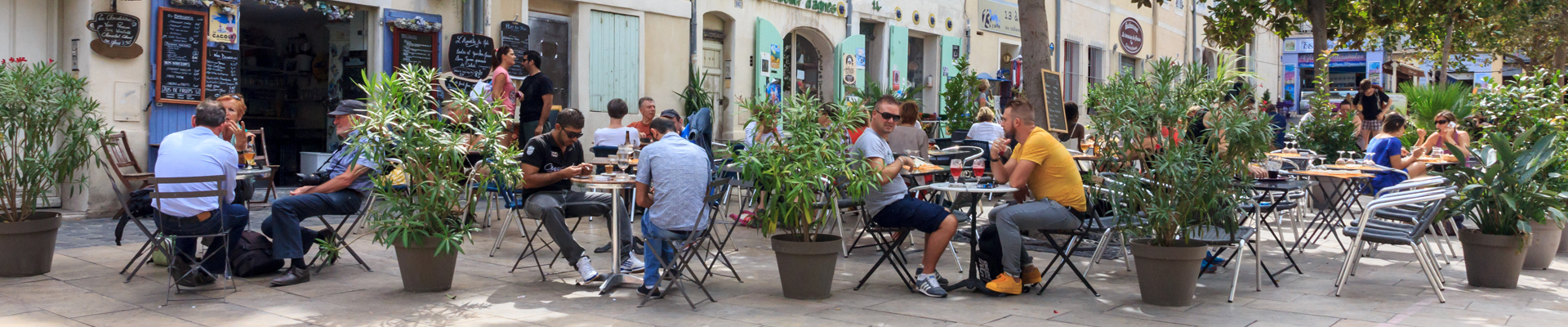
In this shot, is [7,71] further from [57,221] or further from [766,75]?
[766,75]

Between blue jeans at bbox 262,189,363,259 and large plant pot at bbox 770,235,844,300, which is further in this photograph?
blue jeans at bbox 262,189,363,259

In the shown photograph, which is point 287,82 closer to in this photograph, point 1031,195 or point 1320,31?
point 1031,195

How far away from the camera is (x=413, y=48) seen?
1065cm

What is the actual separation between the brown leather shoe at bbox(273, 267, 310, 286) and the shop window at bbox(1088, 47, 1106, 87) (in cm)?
1782

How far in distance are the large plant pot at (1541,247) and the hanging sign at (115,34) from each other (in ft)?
31.1

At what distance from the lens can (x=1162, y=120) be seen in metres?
5.57

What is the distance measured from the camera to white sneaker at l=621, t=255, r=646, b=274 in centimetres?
642

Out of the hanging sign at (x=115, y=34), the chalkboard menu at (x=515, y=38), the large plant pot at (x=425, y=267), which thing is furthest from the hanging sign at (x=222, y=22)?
the large plant pot at (x=425, y=267)

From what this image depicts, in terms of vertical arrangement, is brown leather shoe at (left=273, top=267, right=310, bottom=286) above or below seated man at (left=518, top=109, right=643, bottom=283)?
below

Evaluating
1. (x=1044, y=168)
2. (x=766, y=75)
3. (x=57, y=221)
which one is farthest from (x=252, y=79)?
(x=1044, y=168)

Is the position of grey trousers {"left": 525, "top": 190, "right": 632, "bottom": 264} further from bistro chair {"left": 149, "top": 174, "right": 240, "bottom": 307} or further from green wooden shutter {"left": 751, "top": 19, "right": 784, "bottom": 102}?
green wooden shutter {"left": 751, "top": 19, "right": 784, "bottom": 102}

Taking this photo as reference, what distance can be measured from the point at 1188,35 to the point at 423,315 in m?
24.0

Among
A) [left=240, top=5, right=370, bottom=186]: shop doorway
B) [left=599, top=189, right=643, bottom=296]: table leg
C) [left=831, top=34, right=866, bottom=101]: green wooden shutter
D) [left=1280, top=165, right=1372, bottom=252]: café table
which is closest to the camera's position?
[left=599, top=189, right=643, bottom=296]: table leg

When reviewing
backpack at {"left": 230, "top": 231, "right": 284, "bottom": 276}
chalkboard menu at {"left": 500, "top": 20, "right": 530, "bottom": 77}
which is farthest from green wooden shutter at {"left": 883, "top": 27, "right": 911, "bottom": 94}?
backpack at {"left": 230, "top": 231, "right": 284, "bottom": 276}
